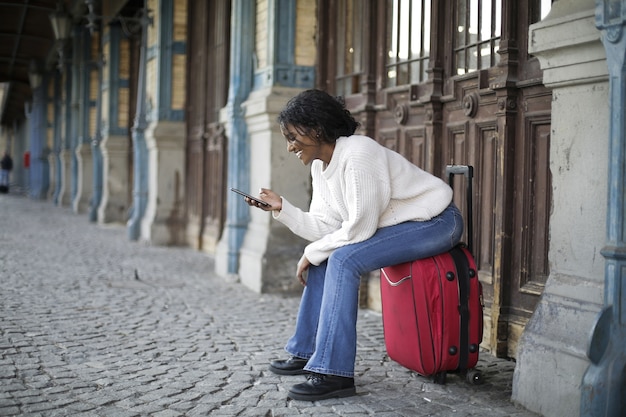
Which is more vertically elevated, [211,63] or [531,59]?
[211,63]

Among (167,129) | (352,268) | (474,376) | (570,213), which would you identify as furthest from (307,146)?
(167,129)

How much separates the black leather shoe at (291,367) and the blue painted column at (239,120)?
3.90 m

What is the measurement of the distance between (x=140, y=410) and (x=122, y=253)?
714cm

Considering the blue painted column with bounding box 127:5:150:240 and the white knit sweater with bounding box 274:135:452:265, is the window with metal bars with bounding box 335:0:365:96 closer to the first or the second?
the white knit sweater with bounding box 274:135:452:265

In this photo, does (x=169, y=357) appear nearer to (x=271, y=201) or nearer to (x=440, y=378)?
(x=271, y=201)

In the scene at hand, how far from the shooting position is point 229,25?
10.1m

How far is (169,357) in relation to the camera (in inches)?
183

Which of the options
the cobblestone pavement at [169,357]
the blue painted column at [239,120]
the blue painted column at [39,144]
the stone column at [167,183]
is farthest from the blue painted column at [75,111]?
Result: the cobblestone pavement at [169,357]

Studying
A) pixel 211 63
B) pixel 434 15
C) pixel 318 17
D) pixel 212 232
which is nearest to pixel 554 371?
pixel 434 15

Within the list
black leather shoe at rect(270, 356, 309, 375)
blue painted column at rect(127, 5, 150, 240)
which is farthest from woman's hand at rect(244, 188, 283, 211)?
blue painted column at rect(127, 5, 150, 240)

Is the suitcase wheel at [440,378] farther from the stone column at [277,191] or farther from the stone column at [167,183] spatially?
the stone column at [167,183]

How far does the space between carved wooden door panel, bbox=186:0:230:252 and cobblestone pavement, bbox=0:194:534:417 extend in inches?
86.9

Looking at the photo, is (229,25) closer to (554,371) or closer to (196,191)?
(196,191)

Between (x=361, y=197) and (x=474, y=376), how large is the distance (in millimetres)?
1150
